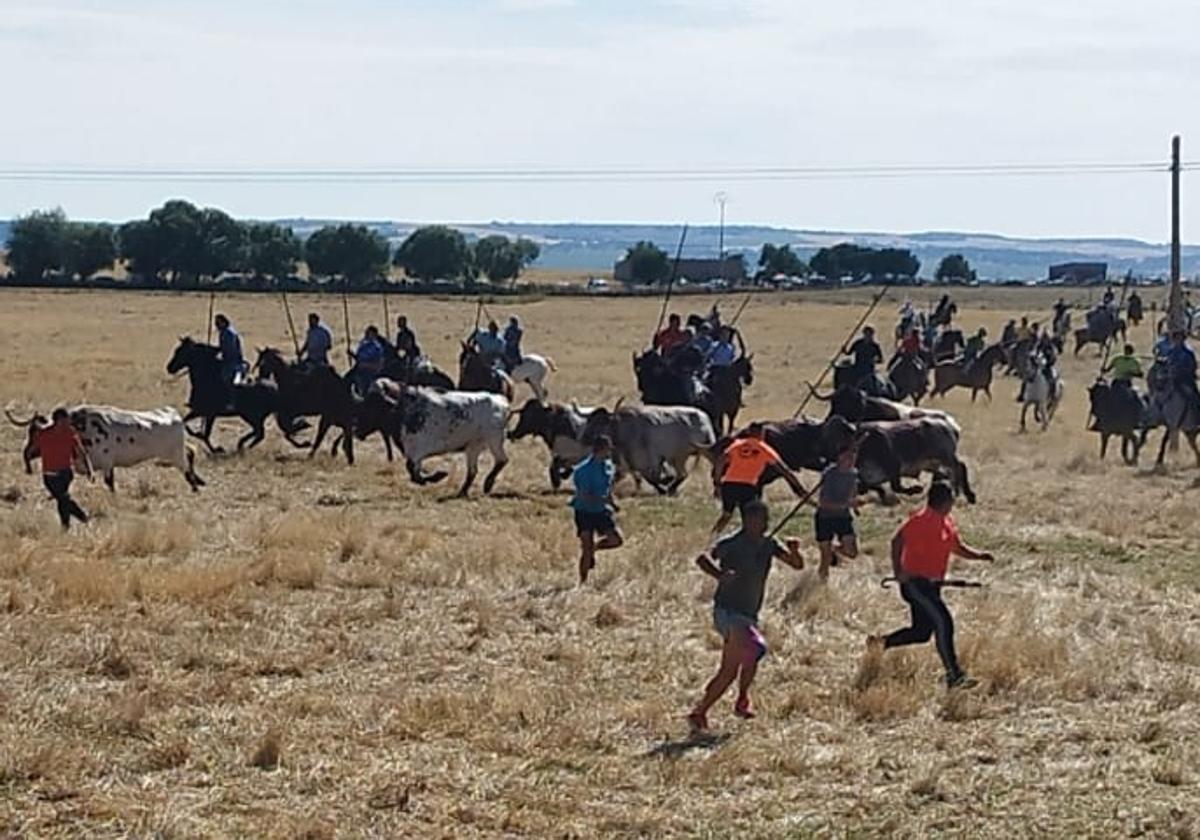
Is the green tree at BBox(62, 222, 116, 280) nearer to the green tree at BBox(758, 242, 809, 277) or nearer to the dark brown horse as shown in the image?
the green tree at BBox(758, 242, 809, 277)

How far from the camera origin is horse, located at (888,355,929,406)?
34.6 m

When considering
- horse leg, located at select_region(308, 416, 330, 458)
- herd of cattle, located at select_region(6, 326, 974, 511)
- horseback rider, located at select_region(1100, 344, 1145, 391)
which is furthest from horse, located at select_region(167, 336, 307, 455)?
horseback rider, located at select_region(1100, 344, 1145, 391)

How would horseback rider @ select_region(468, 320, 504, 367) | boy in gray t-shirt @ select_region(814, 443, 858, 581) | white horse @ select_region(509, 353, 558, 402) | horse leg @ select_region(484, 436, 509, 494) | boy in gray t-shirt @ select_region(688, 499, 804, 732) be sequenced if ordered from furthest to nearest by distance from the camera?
white horse @ select_region(509, 353, 558, 402)
horseback rider @ select_region(468, 320, 504, 367)
horse leg @ select_region(484, 436, 509, 494)
boy in gray t-shirt @ select_region(814, 443, 858, 581)
boy in gray t-shirt @ select_region(688, 499, 804, 732)

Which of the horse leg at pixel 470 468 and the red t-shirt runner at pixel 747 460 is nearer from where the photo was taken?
the red t-shirt runner at pixel 747 460

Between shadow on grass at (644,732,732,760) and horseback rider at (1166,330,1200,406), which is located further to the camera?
horseback rider at (1166,330,1200,406)

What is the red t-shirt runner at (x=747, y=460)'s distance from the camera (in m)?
17.8

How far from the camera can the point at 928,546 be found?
13.5 metres

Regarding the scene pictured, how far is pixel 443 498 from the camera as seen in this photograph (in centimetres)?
2367

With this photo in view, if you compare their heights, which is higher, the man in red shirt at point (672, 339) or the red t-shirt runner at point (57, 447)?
the man in red shirt at point (672, 339)

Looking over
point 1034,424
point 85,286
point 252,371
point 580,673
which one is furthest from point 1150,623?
point 85,286

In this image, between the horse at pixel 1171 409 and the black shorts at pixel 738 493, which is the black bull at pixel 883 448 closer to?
the black shorts at pixel 738 493

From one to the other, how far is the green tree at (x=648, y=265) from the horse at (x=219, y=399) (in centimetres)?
8619

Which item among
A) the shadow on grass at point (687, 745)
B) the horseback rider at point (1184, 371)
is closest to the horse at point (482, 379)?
the horseback rider at point (1184, 371)

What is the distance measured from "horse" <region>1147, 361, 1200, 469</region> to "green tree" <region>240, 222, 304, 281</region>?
80940 mm
